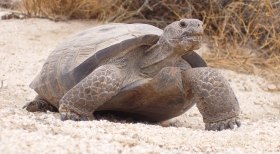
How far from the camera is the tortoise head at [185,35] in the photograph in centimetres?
314

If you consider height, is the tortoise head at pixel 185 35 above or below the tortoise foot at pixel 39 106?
above

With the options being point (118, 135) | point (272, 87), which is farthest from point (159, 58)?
point (272, 87)

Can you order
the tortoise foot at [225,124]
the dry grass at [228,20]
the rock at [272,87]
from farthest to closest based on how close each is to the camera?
the dry grass at [228,20] → the rock at [272,87] → the tortoise foot at [225,124]

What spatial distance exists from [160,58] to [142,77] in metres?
0.15

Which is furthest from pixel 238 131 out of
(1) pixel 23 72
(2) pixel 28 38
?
(2) pixel 28 38

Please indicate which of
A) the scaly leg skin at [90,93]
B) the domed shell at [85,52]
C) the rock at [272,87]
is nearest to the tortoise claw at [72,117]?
the scaly leg skin at [90,93]

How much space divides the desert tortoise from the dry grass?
8.34 ft

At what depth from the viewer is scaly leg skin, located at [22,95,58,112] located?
382cm

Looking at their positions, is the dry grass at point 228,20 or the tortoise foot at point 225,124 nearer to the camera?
the tortoise foot at point 225,124

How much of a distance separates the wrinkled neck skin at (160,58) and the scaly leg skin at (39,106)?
2.72ft

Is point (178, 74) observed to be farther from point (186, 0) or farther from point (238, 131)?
point (186, 0)

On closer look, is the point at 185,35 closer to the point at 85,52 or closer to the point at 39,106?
the point at 85,52

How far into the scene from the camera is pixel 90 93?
3119 mm

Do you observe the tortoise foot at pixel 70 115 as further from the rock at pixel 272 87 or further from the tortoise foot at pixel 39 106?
the rock at pixel 272 87
